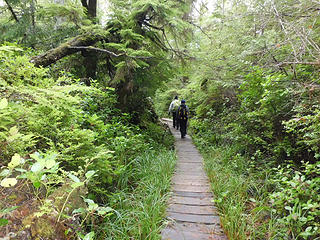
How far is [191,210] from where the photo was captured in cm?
303

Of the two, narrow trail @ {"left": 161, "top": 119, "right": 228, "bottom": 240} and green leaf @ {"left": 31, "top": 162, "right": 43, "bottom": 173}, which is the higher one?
green leaf @ {"left": 31, "top": 162, "right": 43, "bottom": 173}

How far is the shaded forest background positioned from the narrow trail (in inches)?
7.2

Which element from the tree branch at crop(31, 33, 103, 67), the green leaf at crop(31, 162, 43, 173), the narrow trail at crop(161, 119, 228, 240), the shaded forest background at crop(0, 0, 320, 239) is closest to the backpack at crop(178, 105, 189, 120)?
the shaded forest background at crop(0, 0, 320, 239)

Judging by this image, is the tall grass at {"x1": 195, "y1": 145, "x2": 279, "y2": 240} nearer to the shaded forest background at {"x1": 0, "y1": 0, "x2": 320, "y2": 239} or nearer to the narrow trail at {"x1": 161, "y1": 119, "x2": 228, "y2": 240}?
the shaded forest background at {"x1": 0, "y1": 0, "x2": 320, "y2": 239}

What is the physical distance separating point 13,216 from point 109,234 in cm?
126

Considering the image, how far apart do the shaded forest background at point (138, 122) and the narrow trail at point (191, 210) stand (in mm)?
183

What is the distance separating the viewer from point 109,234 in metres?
2.32

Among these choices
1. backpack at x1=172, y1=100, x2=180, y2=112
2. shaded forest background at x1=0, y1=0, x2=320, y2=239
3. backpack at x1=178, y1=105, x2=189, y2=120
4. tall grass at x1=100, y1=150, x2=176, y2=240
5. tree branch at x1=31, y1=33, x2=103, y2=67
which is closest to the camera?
shaded forest background at x1=0, y1=0, x2=320, y2=239

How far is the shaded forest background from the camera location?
189 centimetres

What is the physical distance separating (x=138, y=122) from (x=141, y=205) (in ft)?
16.4

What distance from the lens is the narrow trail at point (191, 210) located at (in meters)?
2.50

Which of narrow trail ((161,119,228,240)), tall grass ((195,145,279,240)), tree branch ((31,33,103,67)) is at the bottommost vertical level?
narrow trail ((161,119,228,240))

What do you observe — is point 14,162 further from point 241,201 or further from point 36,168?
point 241,201

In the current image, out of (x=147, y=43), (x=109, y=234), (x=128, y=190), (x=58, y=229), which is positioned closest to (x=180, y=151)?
(x=128, y=190)
